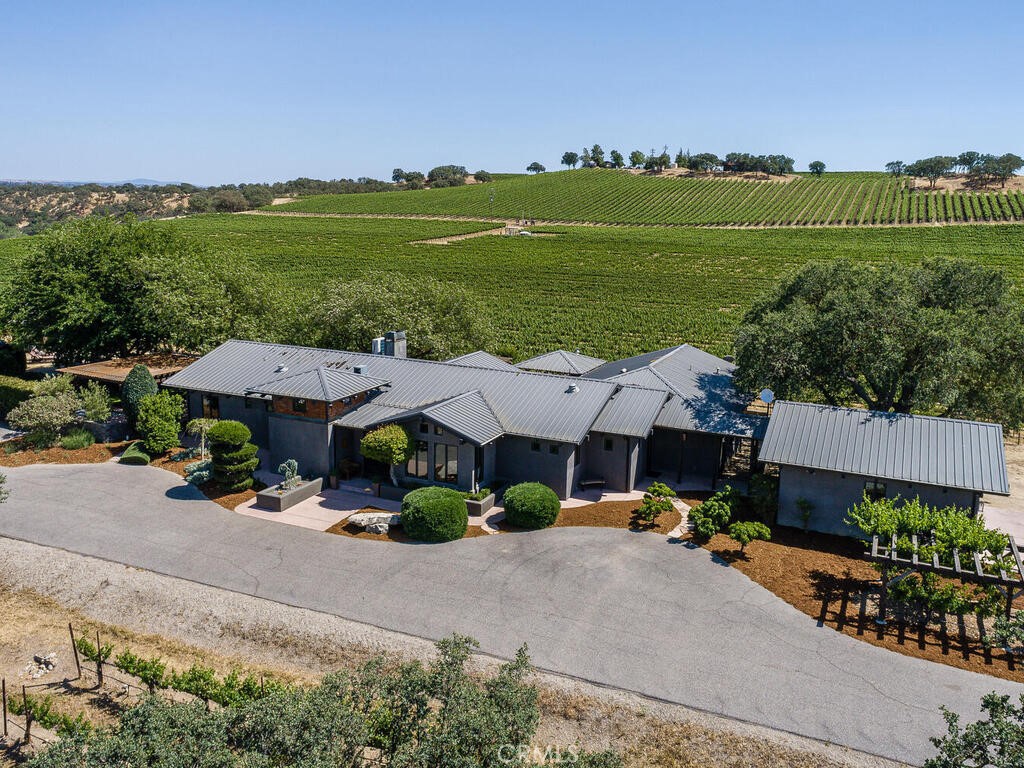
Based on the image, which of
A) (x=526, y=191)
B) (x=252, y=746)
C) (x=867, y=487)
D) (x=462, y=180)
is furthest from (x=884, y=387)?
(x=462, y=180)

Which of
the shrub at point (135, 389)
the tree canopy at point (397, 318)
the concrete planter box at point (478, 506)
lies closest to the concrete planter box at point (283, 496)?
the concrete planter box at point (478, 506)

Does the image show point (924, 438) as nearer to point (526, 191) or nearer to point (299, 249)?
point (299, 249)

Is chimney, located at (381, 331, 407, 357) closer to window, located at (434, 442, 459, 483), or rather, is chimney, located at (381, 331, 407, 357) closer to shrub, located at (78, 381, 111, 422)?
window, located at (434, 442, 459, 483)

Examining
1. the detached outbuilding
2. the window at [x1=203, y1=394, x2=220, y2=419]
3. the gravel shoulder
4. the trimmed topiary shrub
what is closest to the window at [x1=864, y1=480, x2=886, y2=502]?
the detached outbuilding

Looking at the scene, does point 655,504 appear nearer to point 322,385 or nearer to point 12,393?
point 322,385

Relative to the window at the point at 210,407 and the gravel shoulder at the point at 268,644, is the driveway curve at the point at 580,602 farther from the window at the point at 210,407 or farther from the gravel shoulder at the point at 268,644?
the window at the point at 210,407

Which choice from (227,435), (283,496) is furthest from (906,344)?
(227,435)
